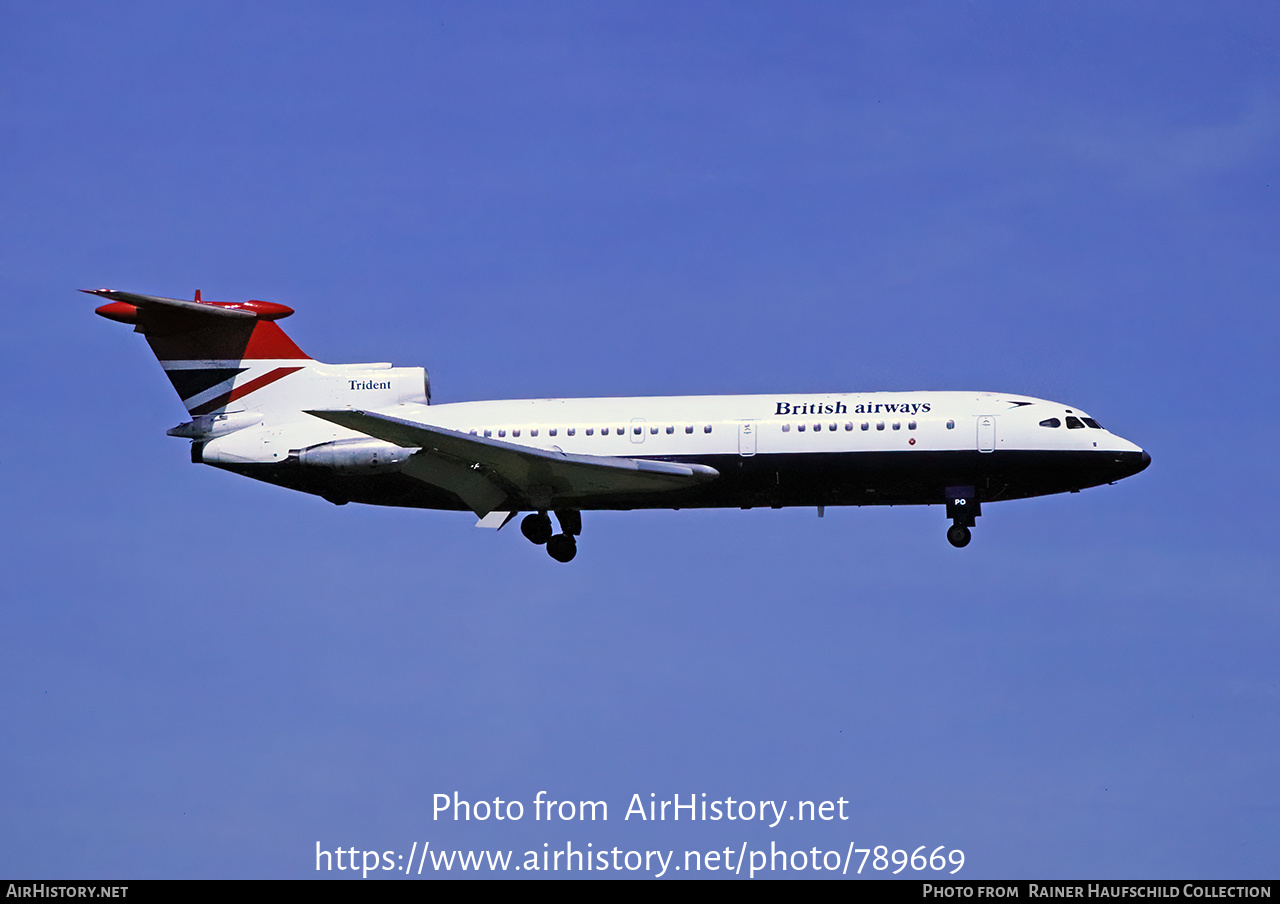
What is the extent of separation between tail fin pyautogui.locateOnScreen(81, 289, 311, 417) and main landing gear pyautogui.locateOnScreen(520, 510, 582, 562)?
25.0 feet

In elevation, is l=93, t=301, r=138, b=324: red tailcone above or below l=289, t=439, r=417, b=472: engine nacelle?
above

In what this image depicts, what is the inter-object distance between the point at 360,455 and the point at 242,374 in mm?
5314

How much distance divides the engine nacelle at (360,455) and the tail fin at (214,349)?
3.72 m

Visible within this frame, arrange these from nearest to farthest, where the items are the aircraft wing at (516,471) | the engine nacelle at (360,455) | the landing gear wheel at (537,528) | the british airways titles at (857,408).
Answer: the aircraft wing at (516,471), the british airways titles at (857,408), the engine nacelle at (360,455), the landing gear wheel at (537,528)

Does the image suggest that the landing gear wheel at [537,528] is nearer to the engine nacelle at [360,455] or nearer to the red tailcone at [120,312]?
the engine nacelle at [360,455]

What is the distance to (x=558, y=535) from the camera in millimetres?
47969

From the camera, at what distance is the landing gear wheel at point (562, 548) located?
47.8 m

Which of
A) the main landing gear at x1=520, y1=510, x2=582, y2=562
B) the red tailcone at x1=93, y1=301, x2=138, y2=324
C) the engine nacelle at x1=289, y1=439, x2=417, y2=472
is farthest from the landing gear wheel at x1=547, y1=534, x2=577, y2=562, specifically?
the red tailcone at x1=93, y1=301, x2=138, y2=324

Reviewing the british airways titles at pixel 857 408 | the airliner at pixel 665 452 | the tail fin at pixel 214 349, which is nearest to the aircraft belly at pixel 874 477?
the airliner at pixel 665 452

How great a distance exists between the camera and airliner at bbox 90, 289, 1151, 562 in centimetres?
4469

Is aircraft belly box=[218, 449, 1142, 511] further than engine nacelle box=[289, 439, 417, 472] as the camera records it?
No

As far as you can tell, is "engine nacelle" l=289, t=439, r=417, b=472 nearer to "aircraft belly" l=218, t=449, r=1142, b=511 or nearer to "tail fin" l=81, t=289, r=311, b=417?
"aircraft belly" l=218, t=449, r=1142, b=511

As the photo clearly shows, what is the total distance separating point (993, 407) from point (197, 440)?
814 inches
